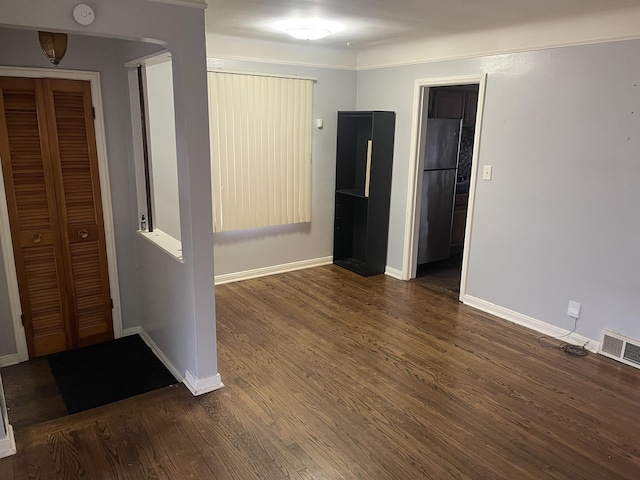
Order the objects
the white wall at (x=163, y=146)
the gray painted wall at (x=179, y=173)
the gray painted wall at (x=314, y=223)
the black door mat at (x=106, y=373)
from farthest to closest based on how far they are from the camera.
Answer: the gray painted wall at (x=314, y=223), the white wall at (x=163, y=146), the black door mat at (x=106, y=373), the gray painted wall at (x=179, y=173)

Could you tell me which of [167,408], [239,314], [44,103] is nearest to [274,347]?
[239,314]

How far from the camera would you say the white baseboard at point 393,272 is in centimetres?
511

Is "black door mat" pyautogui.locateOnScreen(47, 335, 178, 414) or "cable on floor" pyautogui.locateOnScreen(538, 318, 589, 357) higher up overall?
"cable on floor" pyautogui.locateOnScreen(538, 318, 589, 357)

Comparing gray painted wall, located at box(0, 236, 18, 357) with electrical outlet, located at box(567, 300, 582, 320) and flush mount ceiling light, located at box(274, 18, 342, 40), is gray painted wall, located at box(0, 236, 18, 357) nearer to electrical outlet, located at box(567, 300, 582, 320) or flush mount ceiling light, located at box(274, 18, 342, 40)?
flush mount ceiling light, located at box(274, 18, 342, 40)

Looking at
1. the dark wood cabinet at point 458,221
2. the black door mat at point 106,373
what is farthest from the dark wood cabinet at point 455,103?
the black door mat at point 106,373

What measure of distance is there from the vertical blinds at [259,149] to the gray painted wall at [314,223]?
117 millimetres

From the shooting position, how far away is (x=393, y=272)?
5.19m

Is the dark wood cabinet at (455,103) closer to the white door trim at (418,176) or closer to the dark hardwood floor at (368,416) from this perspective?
the white door trim at (418,176)

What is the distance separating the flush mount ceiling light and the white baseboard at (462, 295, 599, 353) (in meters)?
2.67

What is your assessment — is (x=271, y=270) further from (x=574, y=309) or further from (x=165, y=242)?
(x=574, y=309)

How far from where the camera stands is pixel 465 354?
343cm

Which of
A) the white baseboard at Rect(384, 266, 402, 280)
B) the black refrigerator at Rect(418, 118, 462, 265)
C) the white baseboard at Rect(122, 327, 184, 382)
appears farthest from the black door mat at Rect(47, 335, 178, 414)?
the black refrigerator at Rect(418, 118, 462, 265)

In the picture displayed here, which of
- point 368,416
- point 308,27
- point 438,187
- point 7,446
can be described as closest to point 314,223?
point 438,187

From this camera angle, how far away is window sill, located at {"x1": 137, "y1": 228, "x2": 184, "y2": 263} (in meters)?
2.95
